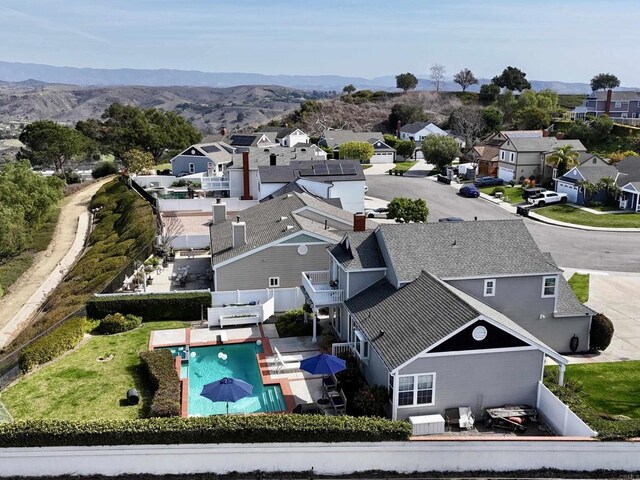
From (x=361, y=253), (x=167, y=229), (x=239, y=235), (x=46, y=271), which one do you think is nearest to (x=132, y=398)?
(x=361, y=253)

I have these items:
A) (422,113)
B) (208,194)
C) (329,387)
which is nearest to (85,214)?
(208,194)

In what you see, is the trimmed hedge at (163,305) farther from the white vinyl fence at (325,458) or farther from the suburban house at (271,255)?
the white vinyl fence at (325,458)

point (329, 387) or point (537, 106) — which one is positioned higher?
point (537, 106)

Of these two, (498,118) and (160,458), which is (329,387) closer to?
(160,458)

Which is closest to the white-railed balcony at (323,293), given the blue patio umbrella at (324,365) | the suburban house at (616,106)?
the blue patio umbrella at (324,365)

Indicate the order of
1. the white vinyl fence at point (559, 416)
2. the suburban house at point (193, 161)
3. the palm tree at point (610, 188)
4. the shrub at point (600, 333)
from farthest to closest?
the suburban house at point (193, 161), the palm tree at point (610, 188), the shrub at point (600, 333), the white vinyl fence at point (559, 416)
